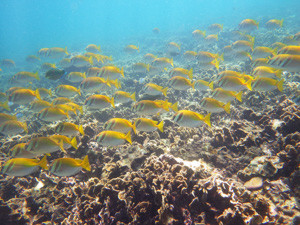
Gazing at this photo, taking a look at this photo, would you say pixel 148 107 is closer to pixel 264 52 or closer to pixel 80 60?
pixel 264 52

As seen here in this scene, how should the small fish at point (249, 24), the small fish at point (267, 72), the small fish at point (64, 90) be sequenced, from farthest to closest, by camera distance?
the small fish at point (249, 24) < the small fish at point (64, 90) < the small fish at point (267, 72)

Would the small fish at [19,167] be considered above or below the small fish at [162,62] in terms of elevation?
below

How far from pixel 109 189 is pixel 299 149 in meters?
3.88

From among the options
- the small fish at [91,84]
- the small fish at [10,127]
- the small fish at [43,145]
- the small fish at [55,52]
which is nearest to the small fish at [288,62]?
the small fish at [91,84]

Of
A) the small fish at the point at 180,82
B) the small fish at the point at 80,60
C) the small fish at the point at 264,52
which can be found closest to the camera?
the small fish at the point at 180,82

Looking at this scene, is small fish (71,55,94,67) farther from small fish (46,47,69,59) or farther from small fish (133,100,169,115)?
small fish (133,100,169,115)

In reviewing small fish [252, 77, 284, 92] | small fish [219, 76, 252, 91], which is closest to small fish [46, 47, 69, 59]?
small fish [219, 76, 252, 91]

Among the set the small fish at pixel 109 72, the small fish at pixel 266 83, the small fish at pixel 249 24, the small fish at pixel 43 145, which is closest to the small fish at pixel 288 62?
the small fish at pixel 266 83

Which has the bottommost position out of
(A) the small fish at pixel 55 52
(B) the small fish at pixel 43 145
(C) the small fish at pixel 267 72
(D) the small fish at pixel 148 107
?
(B) the small fish at pixel 43 145

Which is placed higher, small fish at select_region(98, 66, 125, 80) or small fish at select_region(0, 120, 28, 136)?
small fish at select_region(98, 66, 125, 80)

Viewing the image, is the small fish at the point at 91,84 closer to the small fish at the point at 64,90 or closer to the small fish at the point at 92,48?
the small fish at the point at 64,90

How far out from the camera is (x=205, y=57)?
7926mm

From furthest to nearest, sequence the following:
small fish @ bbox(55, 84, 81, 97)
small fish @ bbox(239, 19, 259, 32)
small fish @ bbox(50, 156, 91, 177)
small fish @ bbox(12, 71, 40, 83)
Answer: small fish @ bbox(239, 19, 259, 32), small fish @ bbox(12, 71, 40, 83), small fish @ bbox(55, 84, 81, 97), small fish @ bbox(50, 156, 91, 177)

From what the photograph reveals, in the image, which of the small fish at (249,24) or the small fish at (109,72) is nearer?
the small fish at (109,72)
